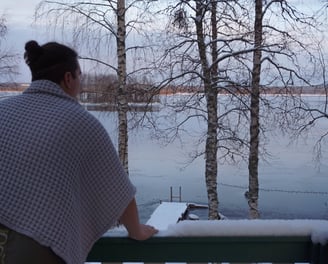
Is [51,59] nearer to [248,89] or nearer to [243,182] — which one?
[248,89]

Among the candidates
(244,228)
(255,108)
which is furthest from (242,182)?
(244,228)

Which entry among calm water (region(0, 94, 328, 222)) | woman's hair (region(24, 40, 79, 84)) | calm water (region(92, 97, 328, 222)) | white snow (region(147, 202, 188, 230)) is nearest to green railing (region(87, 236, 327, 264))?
woman's hair (region(24, 40, 79, 84))

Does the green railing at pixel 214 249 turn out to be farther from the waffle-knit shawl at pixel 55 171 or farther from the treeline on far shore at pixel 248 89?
the treeline on far shore at pixel 248 89

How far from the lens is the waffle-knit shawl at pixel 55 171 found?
1462mm

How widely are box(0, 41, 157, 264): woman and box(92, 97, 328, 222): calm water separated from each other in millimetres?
19256

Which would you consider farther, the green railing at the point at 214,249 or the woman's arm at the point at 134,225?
the green railing at the point at 214,249

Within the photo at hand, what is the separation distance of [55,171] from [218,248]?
2.34 feet

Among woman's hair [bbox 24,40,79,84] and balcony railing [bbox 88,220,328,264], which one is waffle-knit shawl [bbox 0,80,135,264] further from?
balcony railing [bbox 88,220,328,264]

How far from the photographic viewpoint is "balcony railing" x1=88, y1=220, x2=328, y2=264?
180 cm

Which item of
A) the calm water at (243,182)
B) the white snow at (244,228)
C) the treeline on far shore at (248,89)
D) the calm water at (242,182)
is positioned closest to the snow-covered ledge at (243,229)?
the white snow at (244,228)

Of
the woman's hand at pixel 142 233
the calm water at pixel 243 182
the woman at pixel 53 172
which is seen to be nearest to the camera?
the woman at pixel 53 172

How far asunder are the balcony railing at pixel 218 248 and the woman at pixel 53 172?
0.80 ft

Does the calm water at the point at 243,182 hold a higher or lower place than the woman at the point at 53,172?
lower

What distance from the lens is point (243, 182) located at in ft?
87.0
